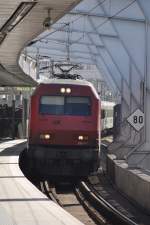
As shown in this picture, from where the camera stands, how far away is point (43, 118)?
2053 cm

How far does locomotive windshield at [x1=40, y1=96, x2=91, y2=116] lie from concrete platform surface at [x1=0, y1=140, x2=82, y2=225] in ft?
9.43

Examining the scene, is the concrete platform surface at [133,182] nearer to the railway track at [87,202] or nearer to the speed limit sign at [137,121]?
the railway track at [87,202]

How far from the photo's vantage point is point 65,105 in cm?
2084

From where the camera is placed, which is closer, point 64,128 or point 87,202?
point 87,202

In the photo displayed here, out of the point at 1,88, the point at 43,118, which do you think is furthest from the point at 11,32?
the point at 1,88

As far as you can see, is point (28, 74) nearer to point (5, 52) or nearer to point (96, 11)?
point (96, 11)

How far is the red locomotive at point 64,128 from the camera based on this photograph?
791 inches

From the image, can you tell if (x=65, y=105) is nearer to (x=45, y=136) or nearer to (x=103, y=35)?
(x=45, y=136)

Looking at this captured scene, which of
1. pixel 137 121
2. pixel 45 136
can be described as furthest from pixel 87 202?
pixel 137 121

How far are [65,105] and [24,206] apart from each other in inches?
341

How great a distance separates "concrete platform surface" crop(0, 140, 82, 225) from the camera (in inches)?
419

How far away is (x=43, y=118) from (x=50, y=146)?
0.93 meters

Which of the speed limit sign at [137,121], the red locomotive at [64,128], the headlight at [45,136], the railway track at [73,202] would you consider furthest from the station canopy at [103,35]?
the railway track at [73,202]

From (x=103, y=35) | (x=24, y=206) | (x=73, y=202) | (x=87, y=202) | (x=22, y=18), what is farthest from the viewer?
(x=103, y=35)
